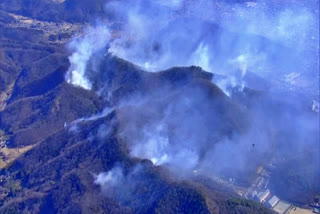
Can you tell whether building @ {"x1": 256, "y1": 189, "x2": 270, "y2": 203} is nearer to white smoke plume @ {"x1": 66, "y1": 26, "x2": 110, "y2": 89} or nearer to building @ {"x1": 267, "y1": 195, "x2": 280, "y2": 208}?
building @ {"x1": 267, "y1": 195, "x2": 280, "y2": 208}

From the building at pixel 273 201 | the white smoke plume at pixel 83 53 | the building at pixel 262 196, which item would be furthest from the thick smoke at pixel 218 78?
the building at pixel 273 201

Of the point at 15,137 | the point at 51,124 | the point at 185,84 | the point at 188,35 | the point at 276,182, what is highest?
the point at 188,35

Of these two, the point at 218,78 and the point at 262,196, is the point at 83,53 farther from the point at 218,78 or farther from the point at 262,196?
the point at 262,196

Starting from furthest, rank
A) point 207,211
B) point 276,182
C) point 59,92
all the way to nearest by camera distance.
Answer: point 59,92 < point 276,182 < point 207,211

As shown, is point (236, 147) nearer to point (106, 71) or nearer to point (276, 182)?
point (276, 182)

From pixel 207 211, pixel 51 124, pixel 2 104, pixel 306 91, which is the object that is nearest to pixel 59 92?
pixel 51 124

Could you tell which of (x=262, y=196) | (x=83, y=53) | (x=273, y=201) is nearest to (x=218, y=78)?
(x=262, y=196)

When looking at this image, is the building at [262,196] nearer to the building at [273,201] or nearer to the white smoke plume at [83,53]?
the building at [273,201]
